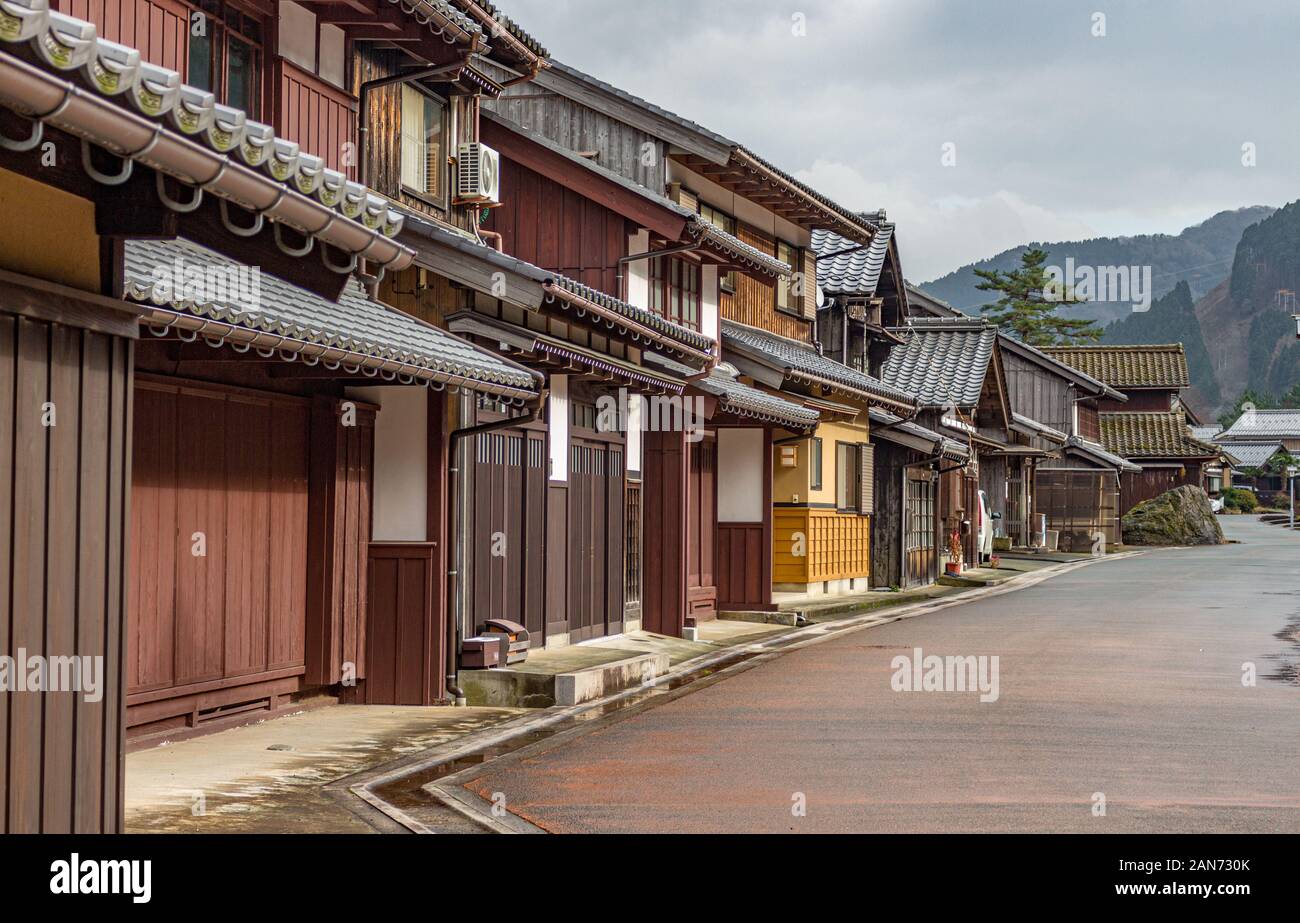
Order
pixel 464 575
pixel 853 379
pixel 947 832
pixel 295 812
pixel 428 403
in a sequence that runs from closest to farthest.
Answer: pixel 947 832 → pixel 295 812 → pixel 428 403 → pixel 464 575 → pixel 853 379

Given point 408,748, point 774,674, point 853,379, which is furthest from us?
point 853,379

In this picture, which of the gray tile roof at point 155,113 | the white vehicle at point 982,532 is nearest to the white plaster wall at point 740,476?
the white vehicle at point 982,532

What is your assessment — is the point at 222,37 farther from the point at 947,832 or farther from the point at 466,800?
the point at 947,832

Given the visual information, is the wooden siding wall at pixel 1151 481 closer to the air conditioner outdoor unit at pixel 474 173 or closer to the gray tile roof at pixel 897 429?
the gray tile roof at pixel 897 429

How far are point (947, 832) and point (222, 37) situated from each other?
8.44 meters

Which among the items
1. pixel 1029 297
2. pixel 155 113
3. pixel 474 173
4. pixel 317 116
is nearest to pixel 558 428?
pixel 474 173

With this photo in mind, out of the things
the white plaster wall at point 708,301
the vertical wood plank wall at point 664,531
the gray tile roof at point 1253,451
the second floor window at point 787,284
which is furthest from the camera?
the gray tile roof at point 1253,451

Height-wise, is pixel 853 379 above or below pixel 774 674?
above

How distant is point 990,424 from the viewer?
42.6 metres

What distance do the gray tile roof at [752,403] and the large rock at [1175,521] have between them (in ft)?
125

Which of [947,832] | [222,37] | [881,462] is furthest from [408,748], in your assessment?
[881,462]

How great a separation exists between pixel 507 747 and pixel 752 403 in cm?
1121

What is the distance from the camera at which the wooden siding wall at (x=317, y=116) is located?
12984 mm

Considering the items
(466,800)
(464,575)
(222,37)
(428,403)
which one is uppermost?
(222,37)
